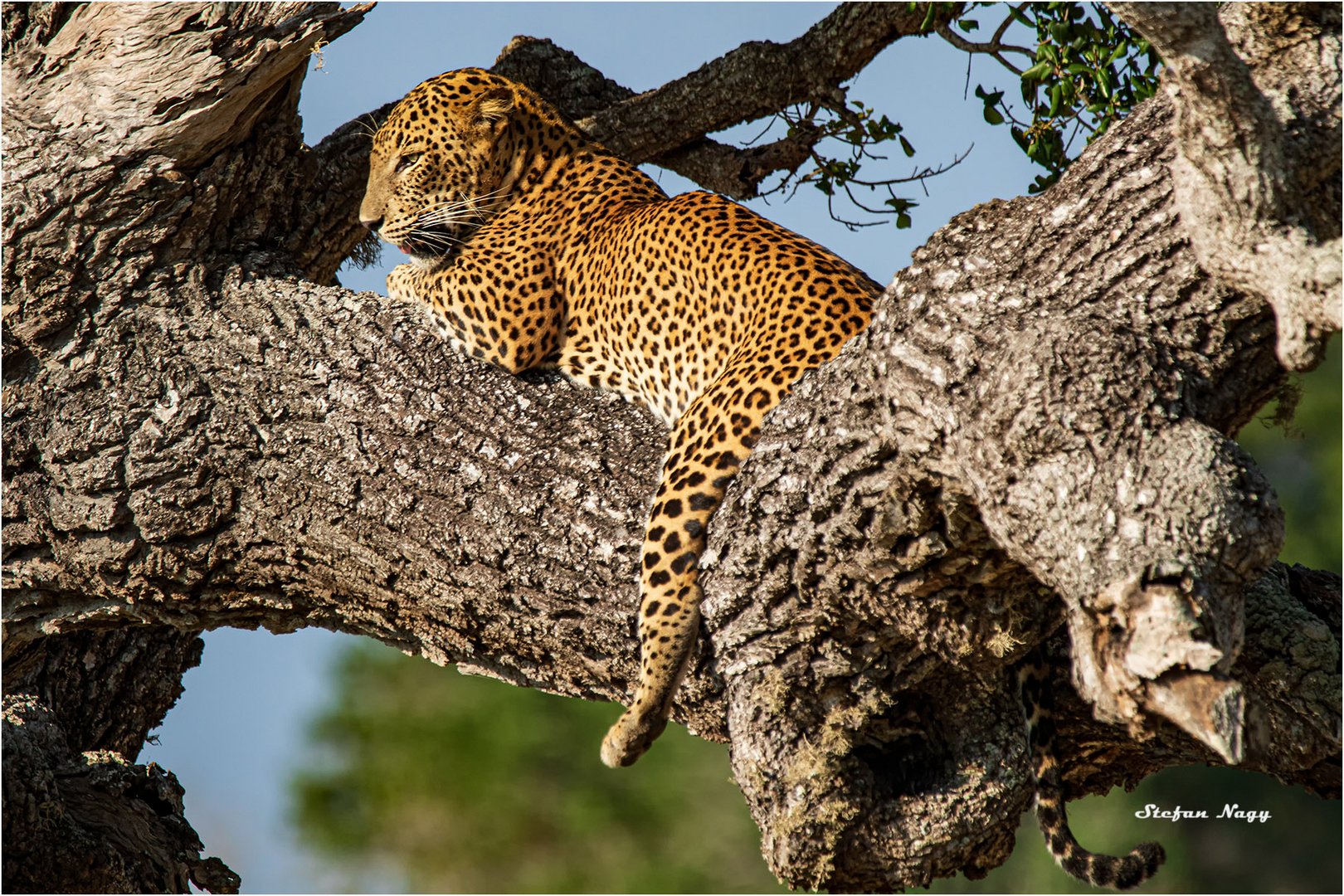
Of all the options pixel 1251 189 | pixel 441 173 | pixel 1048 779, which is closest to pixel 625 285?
pixel 441 173

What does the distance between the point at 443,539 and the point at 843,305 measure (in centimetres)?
159

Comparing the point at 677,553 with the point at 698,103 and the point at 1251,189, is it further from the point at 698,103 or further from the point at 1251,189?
the point at 698,103

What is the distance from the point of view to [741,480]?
416cm

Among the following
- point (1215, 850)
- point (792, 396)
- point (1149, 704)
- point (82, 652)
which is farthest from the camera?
point (1215, 850)

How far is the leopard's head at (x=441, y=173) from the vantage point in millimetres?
6367

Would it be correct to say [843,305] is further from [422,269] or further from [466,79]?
[466,79]

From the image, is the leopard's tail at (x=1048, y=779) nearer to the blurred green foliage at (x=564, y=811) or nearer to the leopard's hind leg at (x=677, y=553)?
the leopard's hind leg at (x=677, y=553)

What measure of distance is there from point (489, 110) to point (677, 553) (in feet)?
A: 9.70

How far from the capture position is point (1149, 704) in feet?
9.91

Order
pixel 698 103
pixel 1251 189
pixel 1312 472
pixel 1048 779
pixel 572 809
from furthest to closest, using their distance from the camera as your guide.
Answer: pixel 1312 472 → pixel 572 809 → pixel 698 103 → pixel 1048 779 → pixel 1251 189

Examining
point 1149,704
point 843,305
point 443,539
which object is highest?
point 843,305

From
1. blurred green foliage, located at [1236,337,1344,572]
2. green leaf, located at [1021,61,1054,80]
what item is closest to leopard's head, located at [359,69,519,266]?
green leaf, located at [1021,61,1054,80]

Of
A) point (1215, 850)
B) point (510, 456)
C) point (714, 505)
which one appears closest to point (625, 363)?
point (510, 456)

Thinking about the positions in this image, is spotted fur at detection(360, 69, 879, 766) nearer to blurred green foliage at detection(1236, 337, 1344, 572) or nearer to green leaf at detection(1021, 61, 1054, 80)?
green leaf at detection(1021, 61, 1054, 80)
